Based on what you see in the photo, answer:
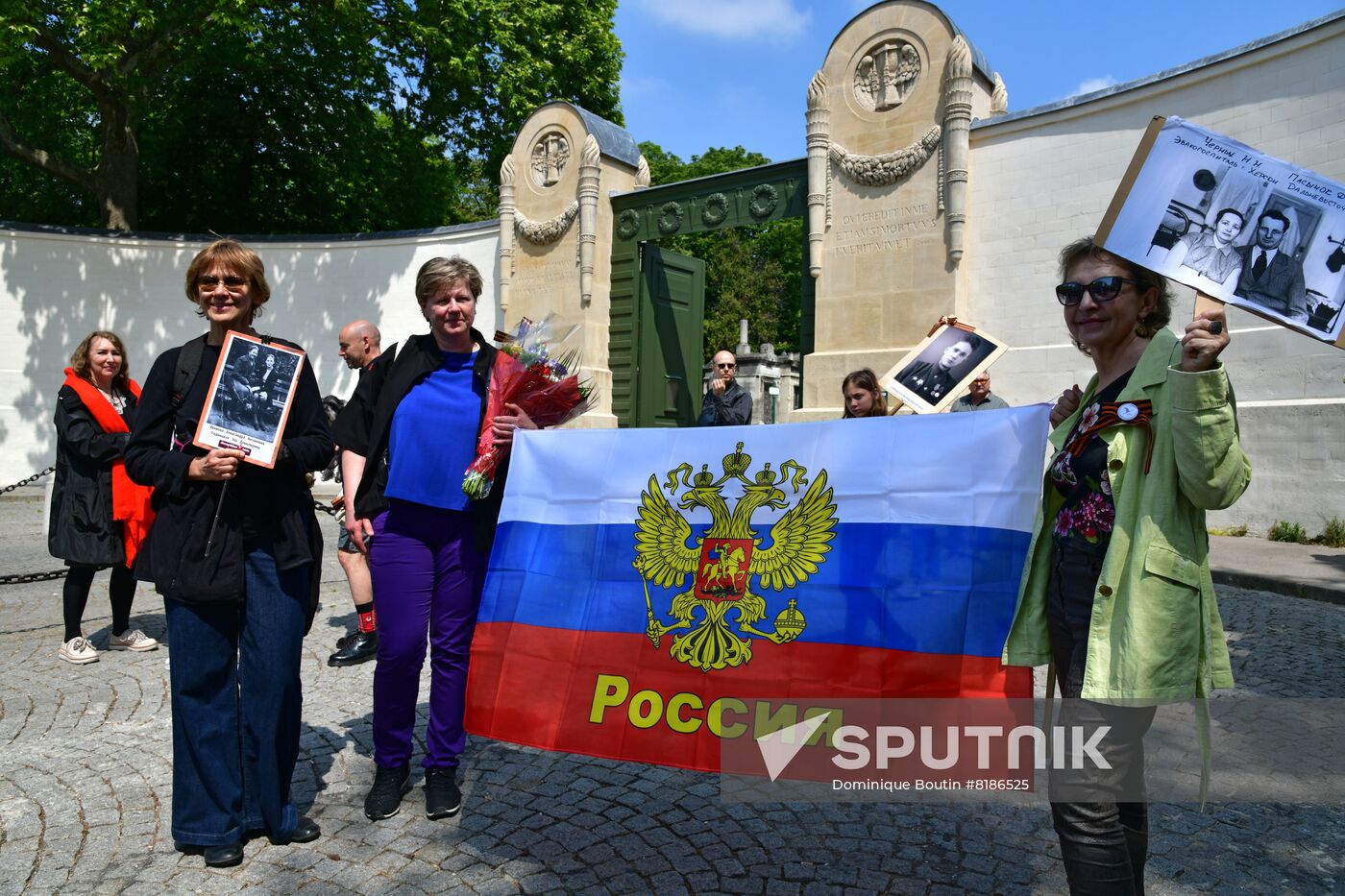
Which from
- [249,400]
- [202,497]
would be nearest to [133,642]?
[202,497]

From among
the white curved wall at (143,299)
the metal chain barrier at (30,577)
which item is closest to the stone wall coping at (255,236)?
the white curved wall at (143,299)

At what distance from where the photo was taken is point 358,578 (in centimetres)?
566

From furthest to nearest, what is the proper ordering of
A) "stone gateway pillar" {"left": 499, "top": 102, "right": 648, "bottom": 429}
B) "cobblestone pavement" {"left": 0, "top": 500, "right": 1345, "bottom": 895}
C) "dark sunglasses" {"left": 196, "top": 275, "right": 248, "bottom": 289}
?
"stone gateway pillar" {"left": 499, "top": 102, "right": 648, "bottom": 429} → "dark sunglasses" {"left": 196, "top": 275, "right": 248, "bottom": 289} → "cobblestone pavement" {"left": 0, "top": 500, "right": 1345, "bottom": 895}

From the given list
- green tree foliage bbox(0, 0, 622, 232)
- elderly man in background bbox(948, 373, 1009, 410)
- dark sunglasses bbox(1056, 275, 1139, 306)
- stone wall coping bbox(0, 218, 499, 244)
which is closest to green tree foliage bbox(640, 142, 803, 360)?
green tree foliage bbox(0, 0, 622, 232)

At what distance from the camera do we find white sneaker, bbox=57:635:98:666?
5.59 meters

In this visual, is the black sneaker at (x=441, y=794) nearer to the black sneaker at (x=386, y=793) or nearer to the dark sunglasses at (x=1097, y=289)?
the black sneaker at (x=386, y=793)

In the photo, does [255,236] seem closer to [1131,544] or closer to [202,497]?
[202,497]

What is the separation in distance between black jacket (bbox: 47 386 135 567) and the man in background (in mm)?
1298

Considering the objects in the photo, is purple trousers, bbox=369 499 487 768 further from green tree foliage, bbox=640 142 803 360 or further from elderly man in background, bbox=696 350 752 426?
green tree foliage, bbox=640 142 803 360

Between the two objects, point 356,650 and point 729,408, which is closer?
point 356,650

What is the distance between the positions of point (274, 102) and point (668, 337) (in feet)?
44.9

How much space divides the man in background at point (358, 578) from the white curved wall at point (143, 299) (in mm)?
12594

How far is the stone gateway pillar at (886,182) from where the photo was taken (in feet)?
39.9

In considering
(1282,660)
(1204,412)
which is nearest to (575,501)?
(1204,412)
